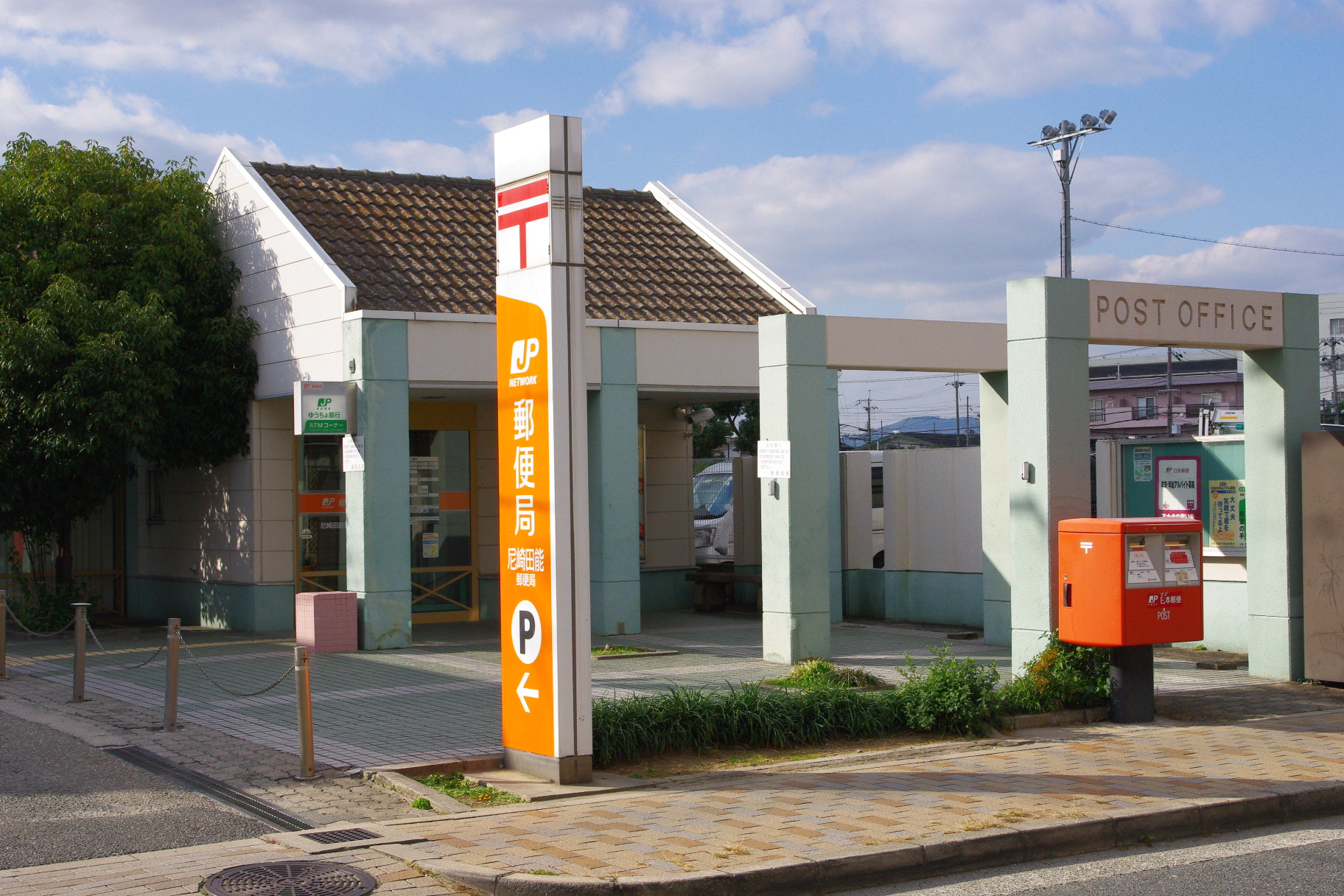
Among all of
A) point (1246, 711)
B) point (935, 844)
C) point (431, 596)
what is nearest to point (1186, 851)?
point (935, 844)

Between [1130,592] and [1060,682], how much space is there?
39.1 inches

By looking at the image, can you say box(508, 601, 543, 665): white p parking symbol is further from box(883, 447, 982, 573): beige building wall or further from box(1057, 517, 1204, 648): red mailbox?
box(883, 447, 982, 573): beige building wall

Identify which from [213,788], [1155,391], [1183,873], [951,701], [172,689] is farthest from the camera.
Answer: [1155,391]

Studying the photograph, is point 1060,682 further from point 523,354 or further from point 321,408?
point 321,408

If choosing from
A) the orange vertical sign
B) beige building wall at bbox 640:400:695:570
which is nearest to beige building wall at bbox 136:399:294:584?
beige building wall at bbox 640:400:695:570

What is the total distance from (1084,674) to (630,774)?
4.06 metres

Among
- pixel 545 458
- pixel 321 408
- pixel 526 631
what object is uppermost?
pixel 321 408

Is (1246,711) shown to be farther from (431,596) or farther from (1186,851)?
(431,596)

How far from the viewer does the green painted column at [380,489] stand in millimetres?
15312

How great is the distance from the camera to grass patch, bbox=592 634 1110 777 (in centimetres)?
898

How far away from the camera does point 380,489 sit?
15469mm

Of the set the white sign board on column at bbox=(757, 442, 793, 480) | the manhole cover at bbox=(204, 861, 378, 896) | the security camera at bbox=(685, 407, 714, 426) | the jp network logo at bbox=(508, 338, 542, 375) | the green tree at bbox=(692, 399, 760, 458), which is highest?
the green tree at bbox=(692, 399, 760, 458)

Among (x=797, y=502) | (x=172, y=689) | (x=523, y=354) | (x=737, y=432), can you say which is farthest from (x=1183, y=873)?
(x=737, y=432)

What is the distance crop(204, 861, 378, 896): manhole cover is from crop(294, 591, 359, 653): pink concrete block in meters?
8.66
